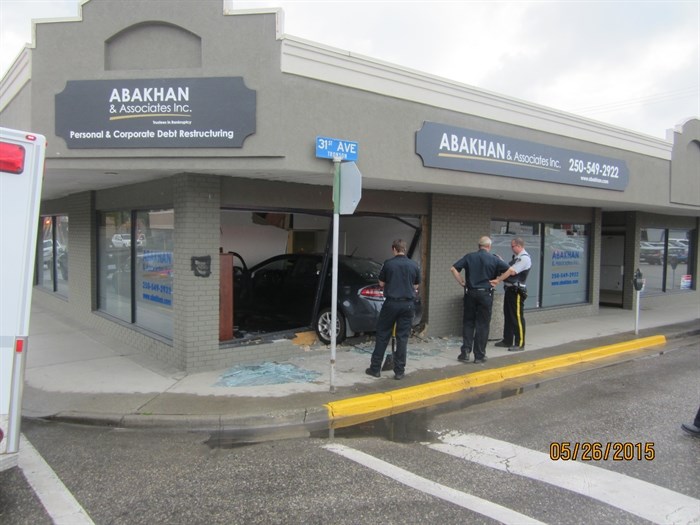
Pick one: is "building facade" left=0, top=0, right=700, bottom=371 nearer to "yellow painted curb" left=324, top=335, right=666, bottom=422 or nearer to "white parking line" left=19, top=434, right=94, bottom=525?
"yellow painted curb" left=324, top=335, right=666, bottom=422

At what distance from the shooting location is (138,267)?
8.77 meters

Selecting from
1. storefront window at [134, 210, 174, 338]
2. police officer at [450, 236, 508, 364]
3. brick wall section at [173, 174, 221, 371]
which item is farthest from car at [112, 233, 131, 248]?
police officer at [450, 236, 508, 364]

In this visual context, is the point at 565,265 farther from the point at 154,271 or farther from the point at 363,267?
the point at 154,271

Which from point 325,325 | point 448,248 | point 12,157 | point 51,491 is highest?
point 12,157

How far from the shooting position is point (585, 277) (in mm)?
13203

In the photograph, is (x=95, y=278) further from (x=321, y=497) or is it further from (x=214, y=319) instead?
(x=321, y=497)

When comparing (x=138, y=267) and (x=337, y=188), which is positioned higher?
(x=337, y=188)

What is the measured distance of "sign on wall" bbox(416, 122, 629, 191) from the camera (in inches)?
310

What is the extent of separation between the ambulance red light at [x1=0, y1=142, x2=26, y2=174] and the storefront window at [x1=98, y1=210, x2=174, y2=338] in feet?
13.1

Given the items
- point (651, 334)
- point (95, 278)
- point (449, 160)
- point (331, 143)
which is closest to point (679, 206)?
point (651, 334)

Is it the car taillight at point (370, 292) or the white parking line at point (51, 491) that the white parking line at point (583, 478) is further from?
the car taillight at point (370, 292)

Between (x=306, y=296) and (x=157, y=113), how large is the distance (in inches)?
189
